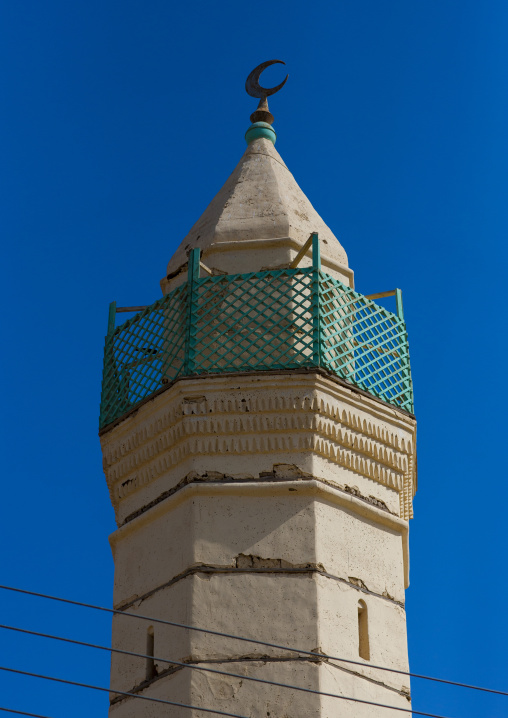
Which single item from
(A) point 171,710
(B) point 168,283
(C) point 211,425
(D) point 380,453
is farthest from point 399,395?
(A) point 171,710

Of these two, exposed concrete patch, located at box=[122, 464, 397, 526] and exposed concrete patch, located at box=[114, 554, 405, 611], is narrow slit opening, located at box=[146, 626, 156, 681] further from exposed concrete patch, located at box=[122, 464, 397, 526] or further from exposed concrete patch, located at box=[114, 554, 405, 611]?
exposed concrete patch, located at box=[122, 464, 397, 526]

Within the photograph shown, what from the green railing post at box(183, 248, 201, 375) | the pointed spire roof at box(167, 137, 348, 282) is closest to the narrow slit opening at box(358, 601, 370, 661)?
the green railing post at box(183, 248, 201, 375)

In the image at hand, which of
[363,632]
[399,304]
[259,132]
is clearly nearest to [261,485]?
[363,632]

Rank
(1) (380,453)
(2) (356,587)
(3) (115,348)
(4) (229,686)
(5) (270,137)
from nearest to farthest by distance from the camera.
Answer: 1. (4) (229,686)
2. (2) (356,587)
3. (1) (380,453)
4. (3) (115,348)
5. (5) (270,137)

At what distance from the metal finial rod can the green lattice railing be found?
2.34 metres

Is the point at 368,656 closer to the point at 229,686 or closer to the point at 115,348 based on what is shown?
the point at 229,686

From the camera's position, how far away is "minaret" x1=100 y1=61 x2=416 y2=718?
29.0ft

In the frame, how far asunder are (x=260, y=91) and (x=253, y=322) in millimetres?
3111

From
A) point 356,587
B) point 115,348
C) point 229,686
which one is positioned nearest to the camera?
point 229,686

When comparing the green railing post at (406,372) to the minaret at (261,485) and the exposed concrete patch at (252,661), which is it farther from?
the exposed concrete patch at (252,661)

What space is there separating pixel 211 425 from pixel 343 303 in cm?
144

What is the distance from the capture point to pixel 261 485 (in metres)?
9.36

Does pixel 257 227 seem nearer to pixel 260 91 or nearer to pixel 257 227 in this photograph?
pixel 257 227

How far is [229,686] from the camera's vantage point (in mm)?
8672
